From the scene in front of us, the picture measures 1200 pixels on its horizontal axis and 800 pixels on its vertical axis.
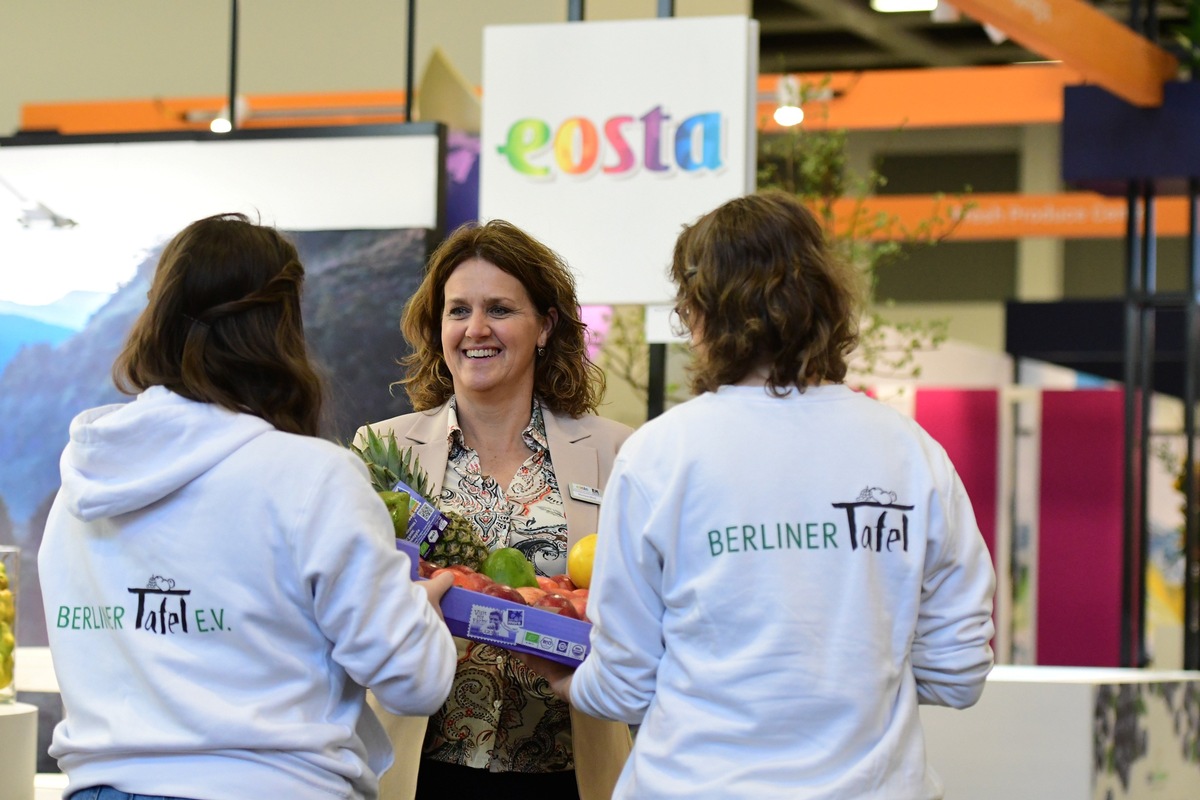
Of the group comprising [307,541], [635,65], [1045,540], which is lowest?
[1045,540]

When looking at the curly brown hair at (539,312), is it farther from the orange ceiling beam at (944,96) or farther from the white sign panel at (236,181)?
the orange ceiling beam at (944,96)

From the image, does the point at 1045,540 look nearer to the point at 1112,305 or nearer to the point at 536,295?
the point at 1112,305

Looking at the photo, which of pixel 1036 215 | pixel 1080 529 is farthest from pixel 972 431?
pixel 1036 215

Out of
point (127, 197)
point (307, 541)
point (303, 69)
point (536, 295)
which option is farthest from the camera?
point (303, 69)

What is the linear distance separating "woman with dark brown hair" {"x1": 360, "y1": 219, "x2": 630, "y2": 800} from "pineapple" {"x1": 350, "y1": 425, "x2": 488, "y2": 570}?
17 centimetres

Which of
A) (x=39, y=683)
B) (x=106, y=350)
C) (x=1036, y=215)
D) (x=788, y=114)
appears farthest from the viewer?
(x=1036, y=215)

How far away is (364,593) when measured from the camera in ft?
5.62

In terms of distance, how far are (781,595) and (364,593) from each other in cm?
51

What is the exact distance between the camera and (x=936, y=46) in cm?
1501

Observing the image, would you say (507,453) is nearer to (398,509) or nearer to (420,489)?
(420,489)

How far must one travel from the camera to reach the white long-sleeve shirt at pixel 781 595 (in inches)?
67.3

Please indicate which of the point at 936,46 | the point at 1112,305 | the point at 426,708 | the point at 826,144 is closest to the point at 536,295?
the point at 426,708

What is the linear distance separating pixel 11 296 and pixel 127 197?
62 centimetres

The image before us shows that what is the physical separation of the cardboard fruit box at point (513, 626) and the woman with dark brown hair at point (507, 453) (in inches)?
12.3
